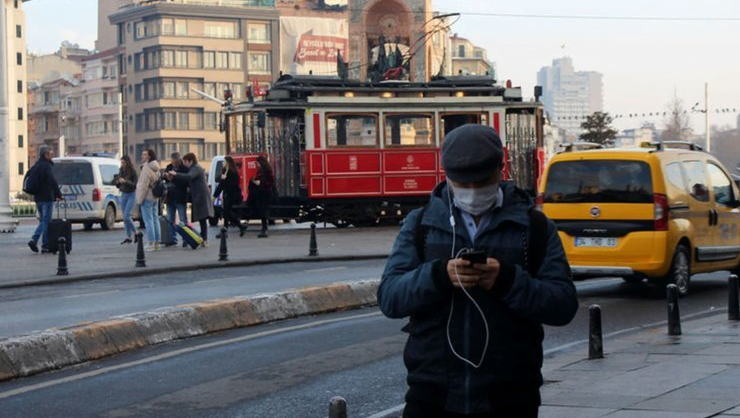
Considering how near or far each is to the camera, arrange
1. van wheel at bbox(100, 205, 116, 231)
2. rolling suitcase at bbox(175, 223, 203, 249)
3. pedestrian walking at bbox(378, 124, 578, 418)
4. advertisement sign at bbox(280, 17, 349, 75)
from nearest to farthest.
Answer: pedestrian walking at bbox(378, 124, 578, 418), rolling suitcase at bbox(175, 223, 203, 249), van wheel at bbox(100, 205, 116, 231), advertisement sign at bbox(280, 17, 349, 75)

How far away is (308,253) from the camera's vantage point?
23.6 metres

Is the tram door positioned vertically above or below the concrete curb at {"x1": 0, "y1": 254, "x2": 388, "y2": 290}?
above

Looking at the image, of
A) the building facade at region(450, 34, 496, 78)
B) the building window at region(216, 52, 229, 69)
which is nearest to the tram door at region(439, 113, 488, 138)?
the building window at region(216, 52, 229, 69)

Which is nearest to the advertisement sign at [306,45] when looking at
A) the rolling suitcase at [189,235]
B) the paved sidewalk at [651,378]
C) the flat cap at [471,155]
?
the rolling suitcase at [189,235]

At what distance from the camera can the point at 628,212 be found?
15766mm

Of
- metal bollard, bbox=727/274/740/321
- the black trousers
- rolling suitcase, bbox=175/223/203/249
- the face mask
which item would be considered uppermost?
the face mask

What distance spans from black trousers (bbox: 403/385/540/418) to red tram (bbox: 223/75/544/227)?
2977 cm

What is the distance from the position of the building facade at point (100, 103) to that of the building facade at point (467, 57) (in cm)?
4566

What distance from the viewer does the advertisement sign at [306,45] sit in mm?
135125

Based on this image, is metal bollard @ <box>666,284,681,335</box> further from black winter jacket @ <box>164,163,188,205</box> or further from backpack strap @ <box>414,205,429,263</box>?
black winter jacket @ <box>164,163,188,205</box>

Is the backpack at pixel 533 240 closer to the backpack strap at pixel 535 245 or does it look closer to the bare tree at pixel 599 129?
the backpack strap at pixel 535 245

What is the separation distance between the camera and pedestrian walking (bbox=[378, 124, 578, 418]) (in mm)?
4262

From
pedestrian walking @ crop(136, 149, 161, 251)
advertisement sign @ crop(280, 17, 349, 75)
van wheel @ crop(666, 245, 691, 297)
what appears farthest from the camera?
advertisement sign @ crop(280, 17, 349, 75)

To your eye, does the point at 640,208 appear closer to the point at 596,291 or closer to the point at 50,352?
the point at 596,291
